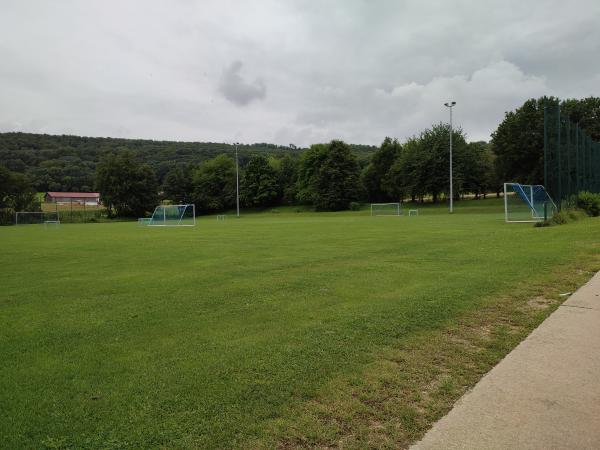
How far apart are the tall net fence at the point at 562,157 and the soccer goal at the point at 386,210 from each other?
1158 inches

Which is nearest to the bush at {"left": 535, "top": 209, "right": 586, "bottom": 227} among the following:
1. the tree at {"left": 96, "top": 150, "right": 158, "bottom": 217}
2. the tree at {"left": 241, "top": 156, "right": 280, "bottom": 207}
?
the tree at {"left": 241, "top": 156, "right": 280, "bottom": 207}

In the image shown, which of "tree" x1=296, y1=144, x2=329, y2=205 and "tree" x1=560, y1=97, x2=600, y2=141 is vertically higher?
"tree" x1=560, y1=97, x2=600, y2=141

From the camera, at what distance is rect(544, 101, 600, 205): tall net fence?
21484 millimetres

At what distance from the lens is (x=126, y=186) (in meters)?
77.7

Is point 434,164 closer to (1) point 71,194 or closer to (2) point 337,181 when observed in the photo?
(2) point 337,181

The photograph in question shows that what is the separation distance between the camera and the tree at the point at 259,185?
83.4m

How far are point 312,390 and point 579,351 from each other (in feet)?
8.00

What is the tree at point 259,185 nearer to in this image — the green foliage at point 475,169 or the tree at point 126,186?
the tree at point 126,186

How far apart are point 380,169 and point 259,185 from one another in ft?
73.0

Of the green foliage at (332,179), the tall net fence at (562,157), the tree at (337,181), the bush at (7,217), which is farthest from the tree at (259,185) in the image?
the tall net fence at (562,157)

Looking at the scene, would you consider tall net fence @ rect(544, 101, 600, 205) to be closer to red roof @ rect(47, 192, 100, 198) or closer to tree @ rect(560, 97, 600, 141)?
tree @ rect(560, 97, 600, 141)

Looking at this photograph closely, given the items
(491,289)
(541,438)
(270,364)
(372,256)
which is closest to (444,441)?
(541,438)

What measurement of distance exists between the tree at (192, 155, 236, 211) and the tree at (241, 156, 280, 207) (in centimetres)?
297

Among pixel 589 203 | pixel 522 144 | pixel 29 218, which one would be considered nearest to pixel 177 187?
pixel 29 218
